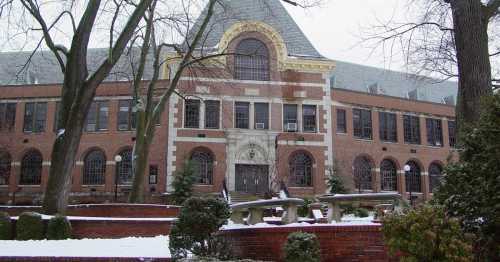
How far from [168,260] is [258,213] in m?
3.80

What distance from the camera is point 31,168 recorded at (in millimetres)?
36969

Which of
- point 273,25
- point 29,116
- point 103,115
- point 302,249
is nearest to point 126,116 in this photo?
point 103,115

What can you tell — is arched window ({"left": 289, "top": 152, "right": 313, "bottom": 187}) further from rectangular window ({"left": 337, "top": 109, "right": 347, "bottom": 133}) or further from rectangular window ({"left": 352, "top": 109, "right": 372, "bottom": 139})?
rectangular window ({"left": 352, "top": 109, "right": 372, "bottom": 139})

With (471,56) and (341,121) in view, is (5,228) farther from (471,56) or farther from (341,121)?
(341,121)

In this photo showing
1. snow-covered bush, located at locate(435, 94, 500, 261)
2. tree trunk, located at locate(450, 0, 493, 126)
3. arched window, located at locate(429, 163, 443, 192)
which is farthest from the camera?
arched window, located at locate(429, 163, 443, 192)

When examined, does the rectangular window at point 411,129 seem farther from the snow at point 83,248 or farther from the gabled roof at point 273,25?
the snow at point 83,248

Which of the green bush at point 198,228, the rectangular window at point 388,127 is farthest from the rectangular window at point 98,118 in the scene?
the green bush at point 198,228

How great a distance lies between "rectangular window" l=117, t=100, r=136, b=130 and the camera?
3612cm

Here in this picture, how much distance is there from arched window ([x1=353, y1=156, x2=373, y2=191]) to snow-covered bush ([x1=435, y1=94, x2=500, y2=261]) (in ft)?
92.5

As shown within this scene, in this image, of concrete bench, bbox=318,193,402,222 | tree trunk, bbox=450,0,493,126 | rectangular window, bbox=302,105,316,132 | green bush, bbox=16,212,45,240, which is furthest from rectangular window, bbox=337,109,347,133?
green bush, bbox=16,212,45,240

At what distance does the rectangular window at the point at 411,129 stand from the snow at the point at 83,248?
2994cm

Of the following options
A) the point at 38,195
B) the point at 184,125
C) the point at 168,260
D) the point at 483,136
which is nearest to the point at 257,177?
A: the point at 184,125

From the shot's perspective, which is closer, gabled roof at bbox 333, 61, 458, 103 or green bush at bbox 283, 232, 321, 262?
green bush at bbox 283, 232, 321, 262

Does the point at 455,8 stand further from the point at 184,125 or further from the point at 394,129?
the point at 394,129
